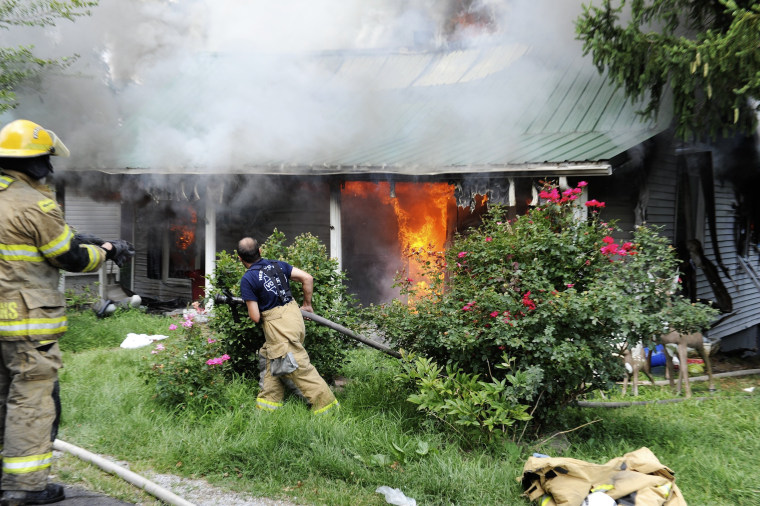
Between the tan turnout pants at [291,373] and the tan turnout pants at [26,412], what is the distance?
5.60 ft

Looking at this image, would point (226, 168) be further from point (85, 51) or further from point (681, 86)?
point (681, 86)

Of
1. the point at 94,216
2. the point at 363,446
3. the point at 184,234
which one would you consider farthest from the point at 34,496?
the point at 94,216

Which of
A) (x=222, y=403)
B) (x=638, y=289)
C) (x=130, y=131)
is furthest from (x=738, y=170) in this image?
(x=130, y=131)

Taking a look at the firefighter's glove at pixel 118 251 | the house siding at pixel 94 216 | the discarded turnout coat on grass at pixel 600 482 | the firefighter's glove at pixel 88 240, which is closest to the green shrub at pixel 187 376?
the firefighter's glove at pixel 118 251

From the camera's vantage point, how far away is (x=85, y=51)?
10.6 meters

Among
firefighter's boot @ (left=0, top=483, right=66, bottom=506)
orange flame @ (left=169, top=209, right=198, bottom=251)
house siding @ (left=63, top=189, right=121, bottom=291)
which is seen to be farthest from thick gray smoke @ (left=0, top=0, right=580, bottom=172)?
firefighter's boot @ (left=0, top=483, right=66, bottom=506)

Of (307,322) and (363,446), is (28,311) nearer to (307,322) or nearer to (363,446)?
(363,446)

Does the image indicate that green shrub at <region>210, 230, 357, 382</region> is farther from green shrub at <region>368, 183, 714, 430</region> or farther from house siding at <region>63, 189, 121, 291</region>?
house siding at <region>63, 189, 121, 291</region>

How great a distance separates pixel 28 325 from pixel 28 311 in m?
0.08

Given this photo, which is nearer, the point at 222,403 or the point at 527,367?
the point at 527,367

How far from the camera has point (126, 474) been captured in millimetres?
3689

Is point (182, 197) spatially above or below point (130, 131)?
below

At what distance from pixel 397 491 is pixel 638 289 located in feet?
7.77

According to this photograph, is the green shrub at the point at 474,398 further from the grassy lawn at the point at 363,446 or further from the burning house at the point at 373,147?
the burning house at the point at 373,147
